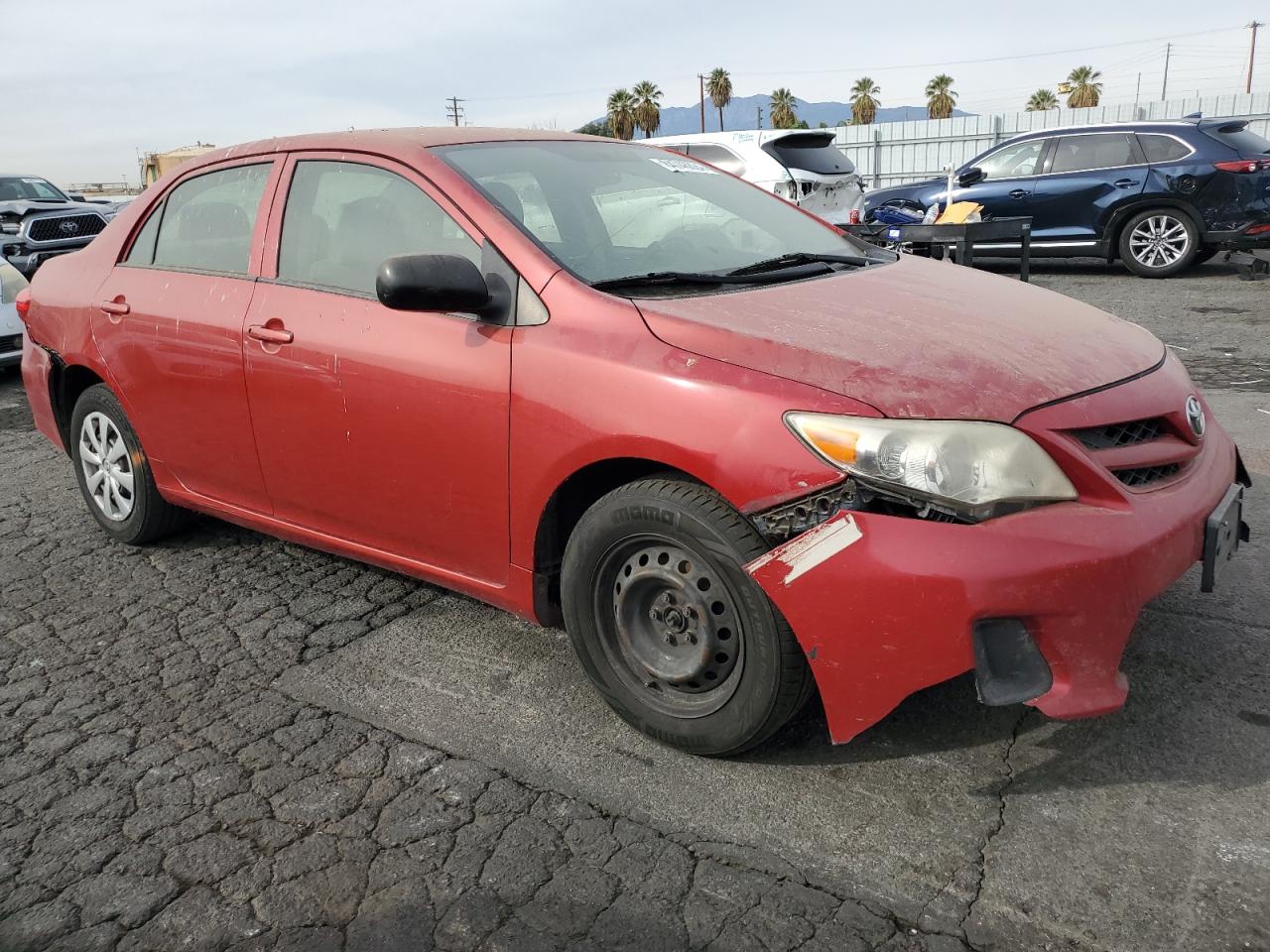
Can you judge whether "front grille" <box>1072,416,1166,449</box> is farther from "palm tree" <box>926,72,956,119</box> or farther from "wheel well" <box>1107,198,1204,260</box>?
"palm tree" <box>926,72,956,119</box>

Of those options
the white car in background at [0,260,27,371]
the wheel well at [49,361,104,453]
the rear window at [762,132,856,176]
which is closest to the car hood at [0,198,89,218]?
the white car in background at [0,260,27,371]

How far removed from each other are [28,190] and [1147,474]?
671 inches

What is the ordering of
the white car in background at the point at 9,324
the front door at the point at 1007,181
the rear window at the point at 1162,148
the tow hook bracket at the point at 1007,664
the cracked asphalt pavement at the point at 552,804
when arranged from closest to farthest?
the cracked asphalt pavement at the point at 552,804 < the tow hook bracket at the point at 1007,664 < the white car in background at the point at 9,324 < the rear window at the point at 1162,148 < the front door at the point at 1007,181

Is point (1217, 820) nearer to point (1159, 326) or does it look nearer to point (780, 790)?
point (780, 790)

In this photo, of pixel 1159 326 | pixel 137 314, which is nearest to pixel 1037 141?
pixel 1159 326

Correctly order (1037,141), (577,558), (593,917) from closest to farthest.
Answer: (593,917) → (577,558) → (1037,141)

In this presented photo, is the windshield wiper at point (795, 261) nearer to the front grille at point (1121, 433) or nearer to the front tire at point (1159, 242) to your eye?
the front grille at point (1121, 433)

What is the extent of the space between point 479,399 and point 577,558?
0.52 m

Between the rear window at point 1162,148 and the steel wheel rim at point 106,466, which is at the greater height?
the rear window at point 1162,148

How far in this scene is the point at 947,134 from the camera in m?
23.7

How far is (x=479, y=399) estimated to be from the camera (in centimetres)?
292

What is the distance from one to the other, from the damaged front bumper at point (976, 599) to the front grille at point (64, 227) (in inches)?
507

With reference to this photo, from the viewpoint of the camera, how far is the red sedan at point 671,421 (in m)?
2.32

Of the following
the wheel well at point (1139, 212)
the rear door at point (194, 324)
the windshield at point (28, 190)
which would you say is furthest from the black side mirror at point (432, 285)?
the windshield at point (28, 190)
